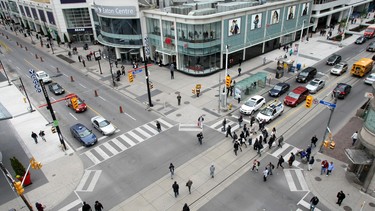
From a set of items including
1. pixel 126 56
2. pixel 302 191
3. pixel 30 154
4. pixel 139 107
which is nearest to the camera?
pixel 302 191

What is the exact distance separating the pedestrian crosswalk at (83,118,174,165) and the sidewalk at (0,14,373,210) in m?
1.49

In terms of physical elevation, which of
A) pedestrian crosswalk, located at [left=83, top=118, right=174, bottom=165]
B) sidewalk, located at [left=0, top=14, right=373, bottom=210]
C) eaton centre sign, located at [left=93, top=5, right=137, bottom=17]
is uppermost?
eaton centre sign, located at [left=93, top=5, right=137, bottom=17]

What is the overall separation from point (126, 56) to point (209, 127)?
28.6m

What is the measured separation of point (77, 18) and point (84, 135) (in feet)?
161

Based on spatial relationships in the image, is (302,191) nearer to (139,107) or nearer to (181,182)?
(181,182)

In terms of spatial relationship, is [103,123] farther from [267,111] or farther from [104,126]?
[267,111]

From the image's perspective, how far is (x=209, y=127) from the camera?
101ft

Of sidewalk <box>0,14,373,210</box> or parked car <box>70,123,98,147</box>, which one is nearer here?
sidewalk <box>0,14,373,210</box>

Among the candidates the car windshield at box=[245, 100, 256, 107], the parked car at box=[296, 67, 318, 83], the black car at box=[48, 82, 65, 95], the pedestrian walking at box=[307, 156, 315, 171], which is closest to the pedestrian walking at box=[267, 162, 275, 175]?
the pedestrian walking at box=[307, 156, 315, 171]

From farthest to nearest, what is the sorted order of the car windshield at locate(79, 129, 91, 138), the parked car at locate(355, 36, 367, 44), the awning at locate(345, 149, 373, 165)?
the parked car at locate(355, 36, 367, 44)
the car windshield at locate(79, 129, 91, 138)
the awning at locate(345, 149, 373, 165)

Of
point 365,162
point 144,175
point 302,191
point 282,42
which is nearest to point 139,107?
point 144,175

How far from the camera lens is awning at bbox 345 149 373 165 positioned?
20450 millimetres

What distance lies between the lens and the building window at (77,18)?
6700cm

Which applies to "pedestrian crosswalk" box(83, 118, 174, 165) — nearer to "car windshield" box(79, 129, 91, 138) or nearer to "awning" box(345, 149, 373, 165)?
"car windshield" box(79, 129, 91, 138)
